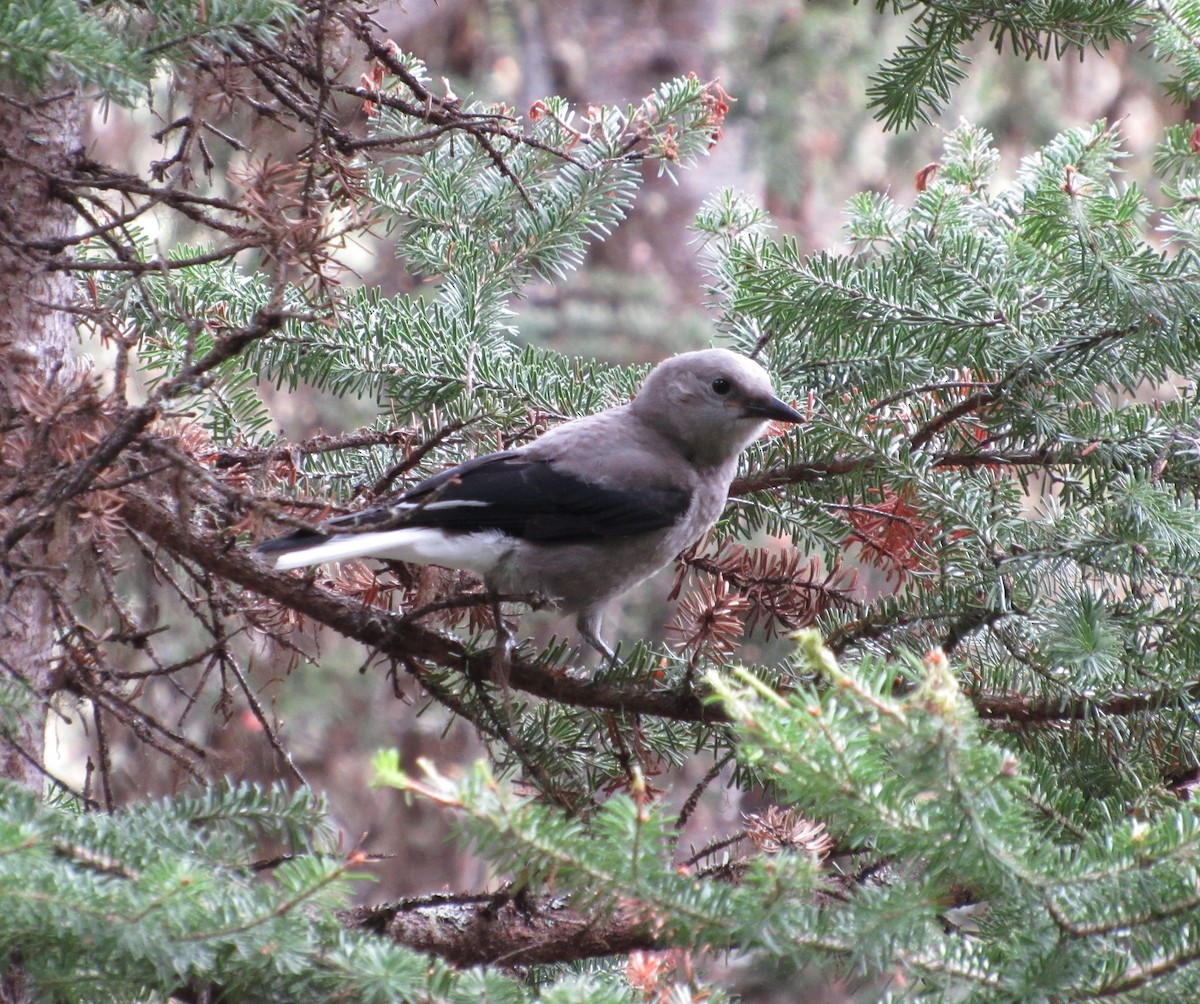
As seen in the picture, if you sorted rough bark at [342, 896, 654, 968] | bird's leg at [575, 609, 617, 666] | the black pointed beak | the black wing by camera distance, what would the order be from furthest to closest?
bird's leg at [575, 609, 617, 666]
the black wing
the black pointed beak
rough bark at [342, 896, 654, 968]

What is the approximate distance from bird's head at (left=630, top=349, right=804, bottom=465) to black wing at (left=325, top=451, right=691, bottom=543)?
22 centimetres

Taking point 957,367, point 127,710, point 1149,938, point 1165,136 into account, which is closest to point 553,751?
point 127,710

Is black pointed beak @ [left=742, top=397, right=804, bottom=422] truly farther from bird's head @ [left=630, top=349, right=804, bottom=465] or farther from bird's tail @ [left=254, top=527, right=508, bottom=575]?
bird's tail @ [left=254, top=527, right=508, bottom=575]

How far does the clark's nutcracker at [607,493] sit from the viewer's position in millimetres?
3180

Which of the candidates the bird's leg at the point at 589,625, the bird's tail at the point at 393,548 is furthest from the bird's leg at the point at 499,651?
the bird's leg at the point at 589,625

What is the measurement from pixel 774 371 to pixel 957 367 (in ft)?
2.07

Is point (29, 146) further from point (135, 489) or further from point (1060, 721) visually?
point (1060, 721)

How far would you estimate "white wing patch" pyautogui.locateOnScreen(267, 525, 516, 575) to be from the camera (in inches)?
96.4

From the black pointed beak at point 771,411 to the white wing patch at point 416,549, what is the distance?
30.4 inches

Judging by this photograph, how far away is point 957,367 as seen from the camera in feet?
8.77

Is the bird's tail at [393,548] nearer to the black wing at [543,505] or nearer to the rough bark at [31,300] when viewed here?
the black wing at [543,505]

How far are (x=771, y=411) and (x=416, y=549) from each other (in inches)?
40.1

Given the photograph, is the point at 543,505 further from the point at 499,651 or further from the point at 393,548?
the point at 499,651

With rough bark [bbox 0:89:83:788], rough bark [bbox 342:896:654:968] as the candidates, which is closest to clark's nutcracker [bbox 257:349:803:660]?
rough bark [bbox 342:896:654:968]
